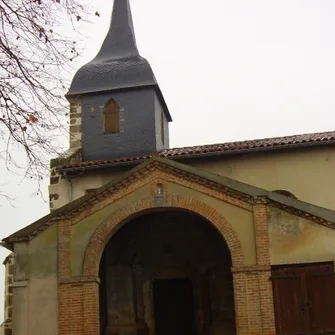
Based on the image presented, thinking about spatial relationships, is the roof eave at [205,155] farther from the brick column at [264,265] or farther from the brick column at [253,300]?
the brick column at [253,300]

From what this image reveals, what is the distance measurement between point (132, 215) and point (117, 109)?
8289mm

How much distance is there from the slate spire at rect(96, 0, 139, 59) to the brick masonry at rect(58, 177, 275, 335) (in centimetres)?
1012

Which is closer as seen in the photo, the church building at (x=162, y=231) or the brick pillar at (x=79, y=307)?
the church building at (x=162, y=231)

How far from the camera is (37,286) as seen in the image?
16.4m

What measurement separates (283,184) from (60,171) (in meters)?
7.07

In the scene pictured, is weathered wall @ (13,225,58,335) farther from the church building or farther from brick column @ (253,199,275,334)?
brick column @ (253,199,275,334)

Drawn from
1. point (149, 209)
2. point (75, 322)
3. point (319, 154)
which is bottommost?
point (75, 322)

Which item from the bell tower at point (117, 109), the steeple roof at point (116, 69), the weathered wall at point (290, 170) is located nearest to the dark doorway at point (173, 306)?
the weathered wall at point (290, 170)

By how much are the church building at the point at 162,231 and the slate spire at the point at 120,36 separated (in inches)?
2.2

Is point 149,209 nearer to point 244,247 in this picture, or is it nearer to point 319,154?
point 244,247

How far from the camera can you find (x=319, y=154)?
19.9 metres

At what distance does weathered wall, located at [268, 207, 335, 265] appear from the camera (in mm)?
15367

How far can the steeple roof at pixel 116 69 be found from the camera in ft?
79.3

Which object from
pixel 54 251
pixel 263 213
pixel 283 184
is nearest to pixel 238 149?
pixel 283 184
